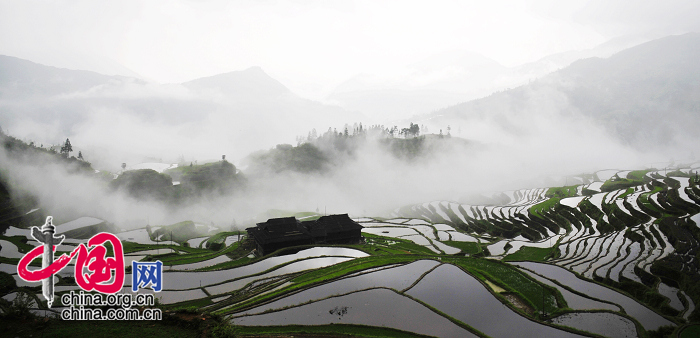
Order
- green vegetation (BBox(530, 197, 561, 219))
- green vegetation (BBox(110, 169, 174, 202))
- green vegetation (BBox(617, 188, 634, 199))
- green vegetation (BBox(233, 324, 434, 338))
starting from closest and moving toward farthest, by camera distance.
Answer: green vegetation (BBox(233, 324, 434, 338)), green vegetation (BBox(530, 197, 561, 219)), green vegetation (BBox(617, 188, 634, 199)), green vegetation (BBox(110, 169, 174, 202))

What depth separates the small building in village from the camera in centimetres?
4727

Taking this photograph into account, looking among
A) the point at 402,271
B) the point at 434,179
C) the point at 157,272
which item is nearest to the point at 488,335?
the point at 402,271

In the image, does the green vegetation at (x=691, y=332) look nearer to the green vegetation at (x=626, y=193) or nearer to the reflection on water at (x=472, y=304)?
the reflection on water at (x=472, y=304)

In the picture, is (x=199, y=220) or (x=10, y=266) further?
(x=199, y=220)

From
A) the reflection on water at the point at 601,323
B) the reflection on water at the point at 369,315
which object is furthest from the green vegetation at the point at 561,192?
the reflection on water at the point at 369,315

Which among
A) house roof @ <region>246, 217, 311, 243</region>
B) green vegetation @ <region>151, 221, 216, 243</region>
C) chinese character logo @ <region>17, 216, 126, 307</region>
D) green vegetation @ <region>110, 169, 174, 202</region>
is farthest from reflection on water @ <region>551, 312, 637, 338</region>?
green vegetation @ <region>110, 169, 174, 202</region>

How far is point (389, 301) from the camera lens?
27156 mm

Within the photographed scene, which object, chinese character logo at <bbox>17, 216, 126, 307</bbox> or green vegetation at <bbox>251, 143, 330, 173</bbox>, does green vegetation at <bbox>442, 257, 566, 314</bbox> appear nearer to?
chinese character logo at <bbox>17, 216, 126, 307</bbox>

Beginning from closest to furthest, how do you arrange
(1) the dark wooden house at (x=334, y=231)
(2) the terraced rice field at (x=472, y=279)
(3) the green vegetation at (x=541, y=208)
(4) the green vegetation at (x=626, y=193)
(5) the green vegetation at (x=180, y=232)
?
(2) the terraced rice field at (x=472, y=279) < (1) the dark wooden house at (x=334, y=231) < (5) the green vegetation at (x=180, y=232) < (3) the green vegetation at (x=541, y=208) < (4) the green vegetation at (x=626, y=193)

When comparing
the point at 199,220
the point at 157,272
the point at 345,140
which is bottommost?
the point at 199,220

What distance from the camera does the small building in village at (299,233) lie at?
47.3 metres

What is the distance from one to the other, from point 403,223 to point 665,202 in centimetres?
4097

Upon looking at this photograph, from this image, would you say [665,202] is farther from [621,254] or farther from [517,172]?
[517,172]

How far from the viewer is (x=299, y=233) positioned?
49719mm
